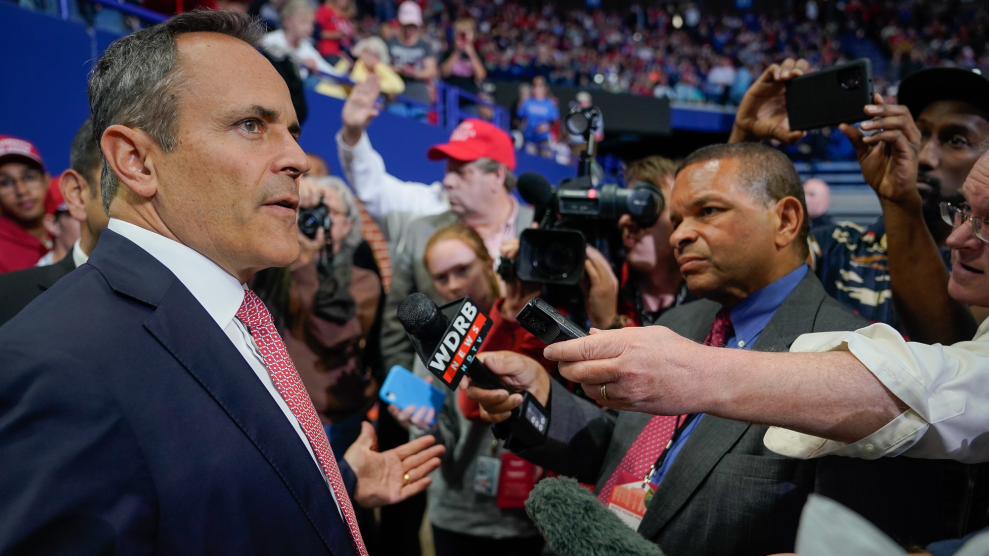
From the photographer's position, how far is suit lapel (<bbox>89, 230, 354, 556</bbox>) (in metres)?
0.97

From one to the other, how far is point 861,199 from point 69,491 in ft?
40.6

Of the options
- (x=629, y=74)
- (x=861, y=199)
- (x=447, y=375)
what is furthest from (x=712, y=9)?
(x=447, y=375)

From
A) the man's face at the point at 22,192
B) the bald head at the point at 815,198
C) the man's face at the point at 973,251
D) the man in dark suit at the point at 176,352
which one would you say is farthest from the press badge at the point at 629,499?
the bald head at the point at 815,198

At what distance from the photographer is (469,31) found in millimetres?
9602

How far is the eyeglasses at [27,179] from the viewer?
116 inches

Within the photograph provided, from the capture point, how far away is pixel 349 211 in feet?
9.93

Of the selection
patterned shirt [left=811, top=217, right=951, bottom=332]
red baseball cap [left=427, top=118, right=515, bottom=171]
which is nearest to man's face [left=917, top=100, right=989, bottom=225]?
patterned shirt [left=811, top=217, right=951, bottom=332]

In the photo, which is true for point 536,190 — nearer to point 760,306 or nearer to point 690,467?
point 760,306

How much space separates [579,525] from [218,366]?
1.98ft

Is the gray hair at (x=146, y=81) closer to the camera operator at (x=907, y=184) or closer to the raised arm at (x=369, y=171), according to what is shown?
the camera operator at (x=907, y=184)

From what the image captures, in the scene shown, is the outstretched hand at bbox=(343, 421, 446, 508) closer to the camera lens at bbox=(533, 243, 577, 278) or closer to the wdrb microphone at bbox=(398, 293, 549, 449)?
the wdrb microphone at bbox=(398, 293, 549, 449)

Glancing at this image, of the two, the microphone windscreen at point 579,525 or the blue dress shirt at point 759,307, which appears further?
the blue dress shirt at point 759,307

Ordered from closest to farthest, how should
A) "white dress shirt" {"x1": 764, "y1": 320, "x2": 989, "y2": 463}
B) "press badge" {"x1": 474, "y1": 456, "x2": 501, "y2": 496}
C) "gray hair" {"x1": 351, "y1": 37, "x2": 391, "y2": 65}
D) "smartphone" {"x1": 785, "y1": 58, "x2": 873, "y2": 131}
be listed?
"white dress shirt" {"x1": 764, "y1": 320, "x2": 989, "y2": 463}
"smartphone" {"x1": 785, "y1": 58, "x2": 873, "y2": 131}
"press badge" {"x1": 474, "y1": 456, "x2": 501, "y2": 496}
"gray hair" {"x1": 351, "y1": 37, "x2": 391, "y2": 65}

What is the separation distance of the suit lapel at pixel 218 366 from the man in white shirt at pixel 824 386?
0.47m
